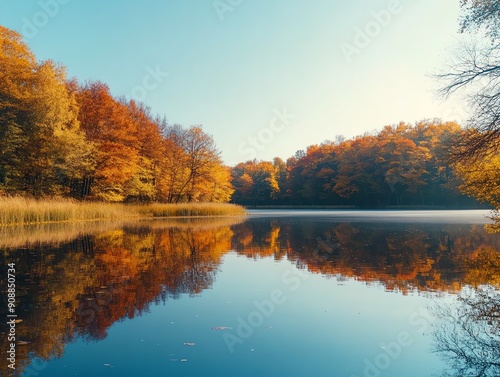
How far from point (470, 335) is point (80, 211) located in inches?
1119

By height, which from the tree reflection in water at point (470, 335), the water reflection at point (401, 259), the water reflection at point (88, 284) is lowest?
the tree reflection in water at point (470, 335)

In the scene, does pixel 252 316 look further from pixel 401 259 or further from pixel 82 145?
pixel 82 145

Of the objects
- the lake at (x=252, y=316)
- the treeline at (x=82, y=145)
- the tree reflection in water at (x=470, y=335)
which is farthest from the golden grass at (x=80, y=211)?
the tree reflection in water at (x=470, y=335)

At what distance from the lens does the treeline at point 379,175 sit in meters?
71.1

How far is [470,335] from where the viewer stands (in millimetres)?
5246

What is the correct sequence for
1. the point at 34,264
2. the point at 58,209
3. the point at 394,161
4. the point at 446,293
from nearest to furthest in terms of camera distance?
1. the point at 446,293
2. the point at 34,264
3. the point at 58,209
4. the point at 394,161

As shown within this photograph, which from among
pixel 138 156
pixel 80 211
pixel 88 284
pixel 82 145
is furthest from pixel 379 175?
pixel 88 284

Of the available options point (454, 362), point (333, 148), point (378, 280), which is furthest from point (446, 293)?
point (333, 148)

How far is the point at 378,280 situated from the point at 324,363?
489 centimetres

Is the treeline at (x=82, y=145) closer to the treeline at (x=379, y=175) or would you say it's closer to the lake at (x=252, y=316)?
the lake at (x=252, y=316)

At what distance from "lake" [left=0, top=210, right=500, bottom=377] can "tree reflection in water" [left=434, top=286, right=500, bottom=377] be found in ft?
0.07

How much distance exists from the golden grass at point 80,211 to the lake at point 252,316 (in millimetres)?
13336

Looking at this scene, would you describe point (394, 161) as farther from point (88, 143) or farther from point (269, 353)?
point (269, 353)

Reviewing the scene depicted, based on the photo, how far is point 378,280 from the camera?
8781 millimetres
